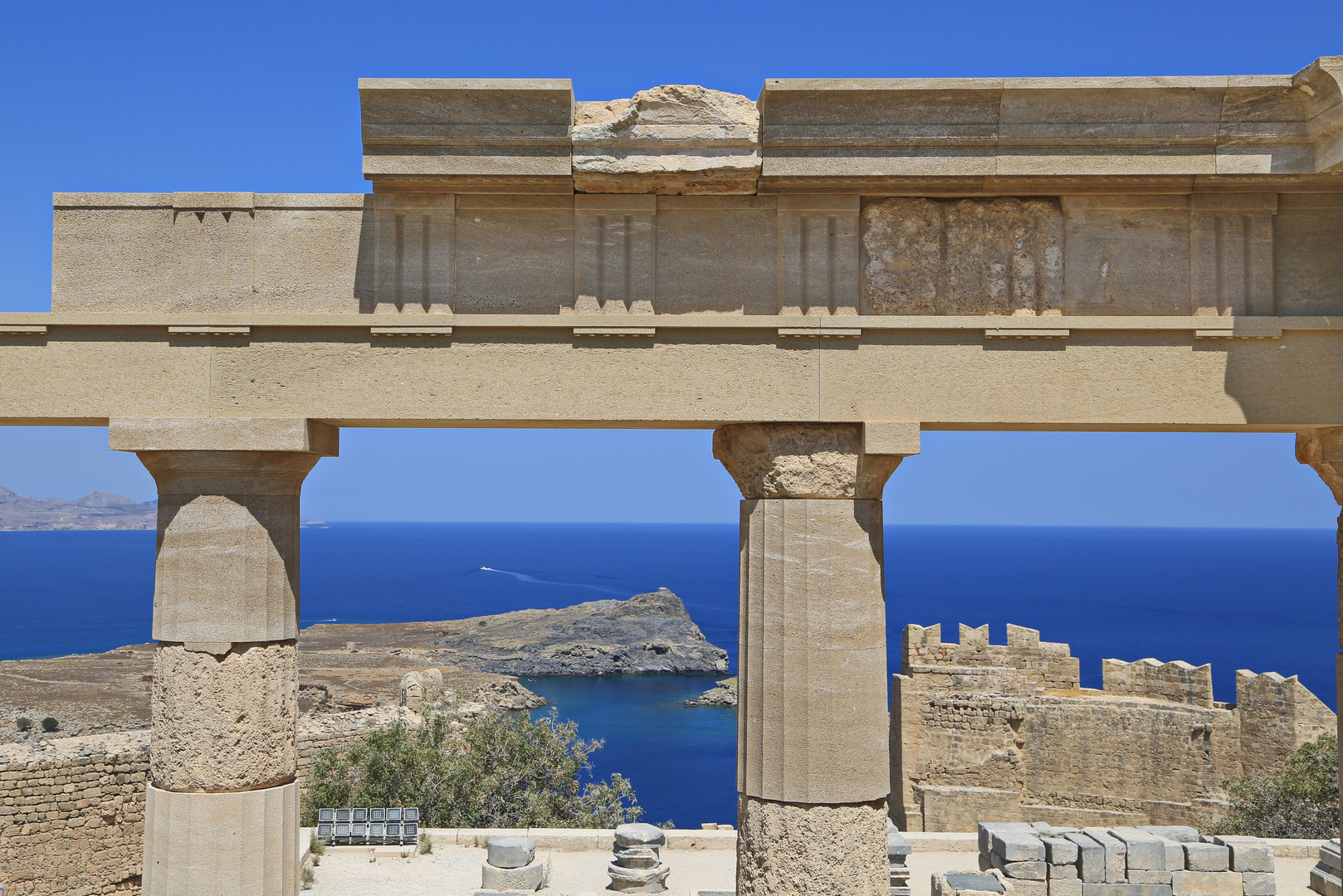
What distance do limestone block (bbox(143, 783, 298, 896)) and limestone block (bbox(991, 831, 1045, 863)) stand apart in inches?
378

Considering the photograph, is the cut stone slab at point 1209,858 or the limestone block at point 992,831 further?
the limestone block at point 992,831

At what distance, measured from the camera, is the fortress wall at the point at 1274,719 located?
24.4m

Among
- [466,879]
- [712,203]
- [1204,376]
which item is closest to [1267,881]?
[1204,376]

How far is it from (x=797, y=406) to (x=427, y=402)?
218cm

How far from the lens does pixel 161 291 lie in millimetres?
6145

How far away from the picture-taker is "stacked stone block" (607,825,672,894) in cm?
1280

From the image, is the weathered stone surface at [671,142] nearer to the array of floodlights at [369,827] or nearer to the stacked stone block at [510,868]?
the stacked stone block at [510,868]

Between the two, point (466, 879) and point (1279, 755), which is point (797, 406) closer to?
point (466, 879)

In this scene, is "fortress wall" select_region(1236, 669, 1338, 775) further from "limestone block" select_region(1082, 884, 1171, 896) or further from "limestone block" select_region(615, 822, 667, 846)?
"limestone block" select_region(615, 822, 667, 846)

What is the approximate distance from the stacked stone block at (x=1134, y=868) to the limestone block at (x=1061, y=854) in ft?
0.03

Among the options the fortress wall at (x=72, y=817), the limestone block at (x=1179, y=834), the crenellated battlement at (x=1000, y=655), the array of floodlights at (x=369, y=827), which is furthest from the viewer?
the crenellated battlement at (x=1000, y=655)

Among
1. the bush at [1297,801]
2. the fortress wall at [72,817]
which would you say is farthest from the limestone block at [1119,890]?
the fortress wall at [72,817]

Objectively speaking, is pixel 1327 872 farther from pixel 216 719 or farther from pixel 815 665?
pixel 216 719

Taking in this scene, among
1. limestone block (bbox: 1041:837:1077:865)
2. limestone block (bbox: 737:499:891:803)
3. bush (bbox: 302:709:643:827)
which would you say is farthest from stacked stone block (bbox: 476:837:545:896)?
limestone block (bbox: 737:499:891:803)
